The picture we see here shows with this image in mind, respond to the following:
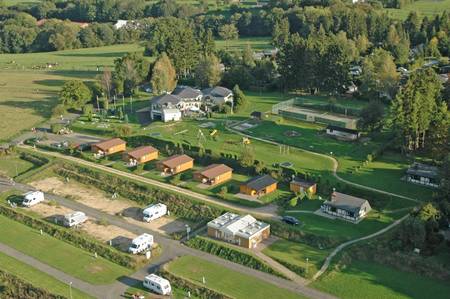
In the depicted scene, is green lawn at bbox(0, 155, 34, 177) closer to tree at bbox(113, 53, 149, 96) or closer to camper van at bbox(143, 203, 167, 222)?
camper van at bbox(143, 203, 167, 222)

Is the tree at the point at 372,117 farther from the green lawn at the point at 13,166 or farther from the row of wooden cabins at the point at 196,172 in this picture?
the green lawn at the point at 13,166

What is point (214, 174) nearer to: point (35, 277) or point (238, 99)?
point (35, 277)

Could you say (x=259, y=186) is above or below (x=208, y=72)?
below

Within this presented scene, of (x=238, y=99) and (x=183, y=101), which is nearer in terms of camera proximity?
(x=183, y=101)

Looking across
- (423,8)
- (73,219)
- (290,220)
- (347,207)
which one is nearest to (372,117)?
(347,207)

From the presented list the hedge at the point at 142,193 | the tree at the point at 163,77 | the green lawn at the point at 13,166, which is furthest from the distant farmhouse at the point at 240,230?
the tree at the point at 163,77

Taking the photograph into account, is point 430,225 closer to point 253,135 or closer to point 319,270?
point 319,270

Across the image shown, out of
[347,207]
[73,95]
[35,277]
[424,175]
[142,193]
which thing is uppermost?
[73,95]

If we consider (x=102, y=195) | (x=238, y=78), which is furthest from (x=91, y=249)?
(x=238, y=78)
